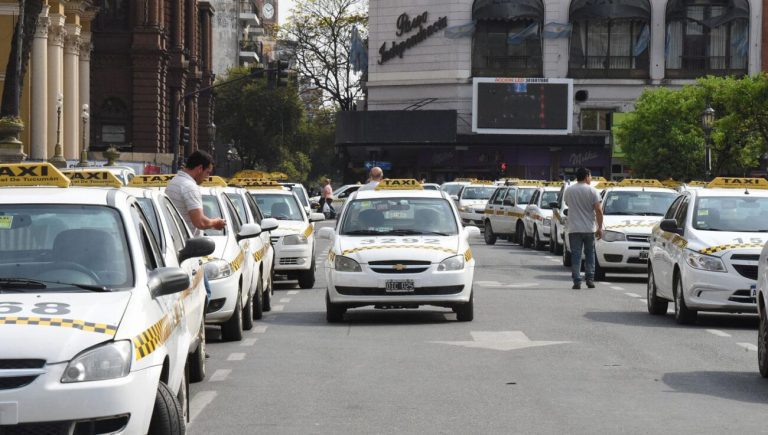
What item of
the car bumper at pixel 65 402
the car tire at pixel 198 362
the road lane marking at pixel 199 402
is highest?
the car bumper at pixel 65 402

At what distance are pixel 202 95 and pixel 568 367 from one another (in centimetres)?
8973

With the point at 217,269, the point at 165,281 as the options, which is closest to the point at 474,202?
the point at 217,269

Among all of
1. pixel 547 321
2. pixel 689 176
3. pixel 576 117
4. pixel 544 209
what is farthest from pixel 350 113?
pixel 547 321

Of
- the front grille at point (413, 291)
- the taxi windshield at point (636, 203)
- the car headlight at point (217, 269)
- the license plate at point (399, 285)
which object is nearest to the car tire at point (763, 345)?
the car headlight at point (217, 269)

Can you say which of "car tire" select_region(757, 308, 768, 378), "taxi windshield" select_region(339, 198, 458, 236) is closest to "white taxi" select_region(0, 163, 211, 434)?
"car tire" select_region(757, 308, 768, 378)

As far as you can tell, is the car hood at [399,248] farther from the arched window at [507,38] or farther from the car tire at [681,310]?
the arched window at [507,38]

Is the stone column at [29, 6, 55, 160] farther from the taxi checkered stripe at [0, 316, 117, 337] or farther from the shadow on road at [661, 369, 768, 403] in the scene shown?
the taxi checkered stripe at [0, 316, 117, 337]

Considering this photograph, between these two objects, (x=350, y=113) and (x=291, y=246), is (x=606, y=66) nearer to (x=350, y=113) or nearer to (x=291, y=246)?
(x=350, y=113)

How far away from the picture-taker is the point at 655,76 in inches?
3701

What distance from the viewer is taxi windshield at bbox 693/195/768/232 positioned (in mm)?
18312

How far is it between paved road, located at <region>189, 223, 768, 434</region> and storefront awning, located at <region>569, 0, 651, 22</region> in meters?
74.8

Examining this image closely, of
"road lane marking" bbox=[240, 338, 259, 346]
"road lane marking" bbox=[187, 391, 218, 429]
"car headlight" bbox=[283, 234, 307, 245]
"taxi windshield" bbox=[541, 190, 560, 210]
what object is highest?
"taxi windshield" bbox=[541, 190, 560, 210]

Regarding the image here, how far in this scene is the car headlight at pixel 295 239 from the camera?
2380cm

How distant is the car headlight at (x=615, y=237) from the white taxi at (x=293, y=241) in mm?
5046
